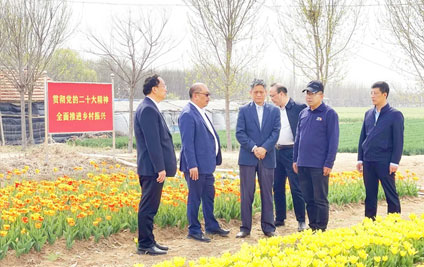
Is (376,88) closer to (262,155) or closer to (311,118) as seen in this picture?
(311,118)

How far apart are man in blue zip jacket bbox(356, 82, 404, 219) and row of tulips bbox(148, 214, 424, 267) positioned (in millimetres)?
1611

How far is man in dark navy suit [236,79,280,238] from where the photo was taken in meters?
5.46

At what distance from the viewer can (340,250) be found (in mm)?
3160

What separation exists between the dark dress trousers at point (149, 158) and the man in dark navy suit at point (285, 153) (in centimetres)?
181

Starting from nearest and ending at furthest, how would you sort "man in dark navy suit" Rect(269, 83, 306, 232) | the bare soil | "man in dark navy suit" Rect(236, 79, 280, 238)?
the bare soil < "man in dark navy suit" Rect(236, 79, 280, 238) < "man in dark navy suit" Rect(269, 83, 306, 232)

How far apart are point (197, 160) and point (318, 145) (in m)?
1.31

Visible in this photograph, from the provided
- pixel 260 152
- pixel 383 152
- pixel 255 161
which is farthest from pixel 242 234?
pixel 383 152

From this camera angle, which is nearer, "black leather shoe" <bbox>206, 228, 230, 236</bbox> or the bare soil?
the bare soil

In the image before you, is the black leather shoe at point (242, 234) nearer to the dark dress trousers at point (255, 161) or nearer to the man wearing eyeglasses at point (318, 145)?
the dark dress trousers at point (255, 161)

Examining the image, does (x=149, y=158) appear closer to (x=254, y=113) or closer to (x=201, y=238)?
(x=201, y=238)

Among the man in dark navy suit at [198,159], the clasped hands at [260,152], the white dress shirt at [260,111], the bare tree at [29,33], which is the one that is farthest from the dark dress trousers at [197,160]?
the bare tree at [29,33]

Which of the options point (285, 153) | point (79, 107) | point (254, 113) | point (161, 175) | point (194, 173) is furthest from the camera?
point (79, 107)

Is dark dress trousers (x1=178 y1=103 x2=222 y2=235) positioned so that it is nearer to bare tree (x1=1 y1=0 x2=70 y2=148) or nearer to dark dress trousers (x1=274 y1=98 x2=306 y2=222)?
dark dress trousers (x1=274 y1=98 x2=306 y2=222)

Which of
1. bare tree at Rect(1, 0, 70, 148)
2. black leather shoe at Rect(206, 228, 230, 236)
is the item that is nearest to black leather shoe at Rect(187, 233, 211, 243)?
black leather shoe at Rect(206, 228, 230, 236)
